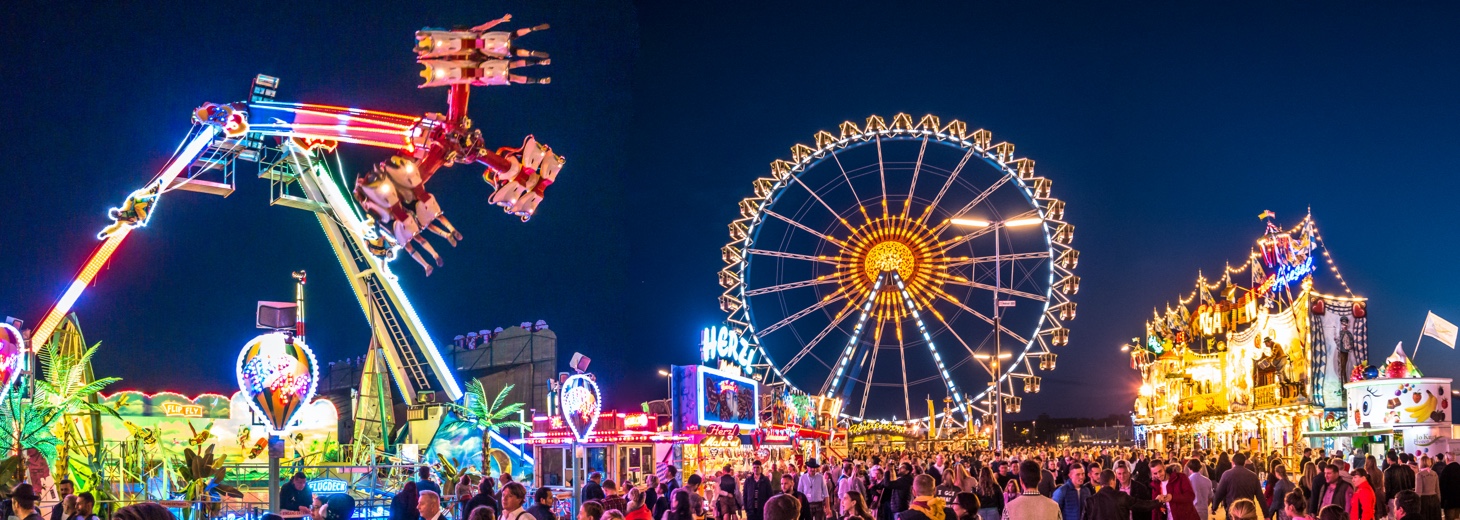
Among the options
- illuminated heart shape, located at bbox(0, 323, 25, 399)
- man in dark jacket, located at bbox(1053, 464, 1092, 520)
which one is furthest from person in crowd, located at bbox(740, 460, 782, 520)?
illuminated heart shape, located at bbox(0, 323, 25, 399)

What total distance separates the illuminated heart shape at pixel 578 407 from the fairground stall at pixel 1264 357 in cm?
3362

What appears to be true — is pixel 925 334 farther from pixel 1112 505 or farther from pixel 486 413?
pixel 1112 505

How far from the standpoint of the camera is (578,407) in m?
21.0

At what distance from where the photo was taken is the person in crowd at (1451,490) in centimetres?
1794

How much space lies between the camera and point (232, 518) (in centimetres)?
1980

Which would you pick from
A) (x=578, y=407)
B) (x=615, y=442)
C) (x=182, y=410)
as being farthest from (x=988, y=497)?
(x=182, y=410)

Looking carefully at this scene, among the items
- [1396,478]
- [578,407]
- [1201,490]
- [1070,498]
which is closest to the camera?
[1070,498]

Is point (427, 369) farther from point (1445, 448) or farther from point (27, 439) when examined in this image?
point (1445, 448)

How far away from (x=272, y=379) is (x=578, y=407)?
771 cm

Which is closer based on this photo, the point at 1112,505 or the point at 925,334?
the point at 1112,505

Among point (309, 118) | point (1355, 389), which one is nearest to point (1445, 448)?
point (1355, 389)

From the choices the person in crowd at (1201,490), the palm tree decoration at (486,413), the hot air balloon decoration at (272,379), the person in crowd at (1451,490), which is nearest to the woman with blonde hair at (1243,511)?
the person in crowd at (1201,490)

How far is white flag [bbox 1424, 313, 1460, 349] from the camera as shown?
35062 millimetres

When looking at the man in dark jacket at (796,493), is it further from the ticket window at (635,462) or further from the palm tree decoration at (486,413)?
the palm tree decoration at (486,413)
